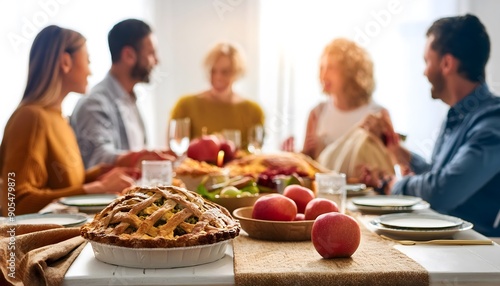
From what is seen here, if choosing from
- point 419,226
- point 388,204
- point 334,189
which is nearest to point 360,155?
point 388,204

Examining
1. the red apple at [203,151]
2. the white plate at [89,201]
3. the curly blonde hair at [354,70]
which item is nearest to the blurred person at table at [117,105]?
the red apple at [203,151]

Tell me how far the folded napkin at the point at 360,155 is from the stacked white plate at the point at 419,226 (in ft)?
3.87

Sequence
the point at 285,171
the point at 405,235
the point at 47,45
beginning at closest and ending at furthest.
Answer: the point at 405,235 < the point at 285,171 < the point at 47,45

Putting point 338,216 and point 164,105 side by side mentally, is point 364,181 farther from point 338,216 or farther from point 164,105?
point 164,105

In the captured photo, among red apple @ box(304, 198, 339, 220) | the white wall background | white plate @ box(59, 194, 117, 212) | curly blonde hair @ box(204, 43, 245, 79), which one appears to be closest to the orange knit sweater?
white plate @ box(59, 194, 117, 212)

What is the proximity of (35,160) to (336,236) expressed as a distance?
1.32 m

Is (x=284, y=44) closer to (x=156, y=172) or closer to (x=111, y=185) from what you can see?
(x=111, y=185)

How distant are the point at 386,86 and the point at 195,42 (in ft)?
5.52

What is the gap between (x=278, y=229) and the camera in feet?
4.62

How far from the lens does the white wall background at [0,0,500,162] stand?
504 cm

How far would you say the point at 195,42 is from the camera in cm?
560

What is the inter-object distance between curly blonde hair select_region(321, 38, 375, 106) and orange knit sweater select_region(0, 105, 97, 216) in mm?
2070

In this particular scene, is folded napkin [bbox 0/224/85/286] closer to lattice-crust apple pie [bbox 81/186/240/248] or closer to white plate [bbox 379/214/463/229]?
lattice-crust apple pie [bbox 81/186/240/248]

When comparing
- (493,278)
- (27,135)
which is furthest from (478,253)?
(27,135)
